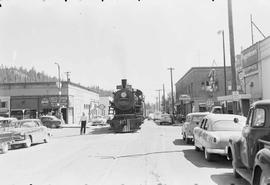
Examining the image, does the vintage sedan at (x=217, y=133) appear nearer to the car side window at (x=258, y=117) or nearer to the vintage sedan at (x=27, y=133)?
the car side window at (x=258, y=117)

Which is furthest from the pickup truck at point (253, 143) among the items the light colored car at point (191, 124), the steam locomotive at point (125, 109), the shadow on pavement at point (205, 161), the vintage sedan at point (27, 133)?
the steam locomotive at point (125, 109)

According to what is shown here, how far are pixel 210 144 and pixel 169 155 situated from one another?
2.55 meters

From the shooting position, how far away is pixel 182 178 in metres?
9.07

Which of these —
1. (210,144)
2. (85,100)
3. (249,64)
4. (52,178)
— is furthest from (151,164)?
(85,100)

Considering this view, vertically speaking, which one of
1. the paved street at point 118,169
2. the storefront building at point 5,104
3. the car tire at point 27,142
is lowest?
the paved street at point 118,169

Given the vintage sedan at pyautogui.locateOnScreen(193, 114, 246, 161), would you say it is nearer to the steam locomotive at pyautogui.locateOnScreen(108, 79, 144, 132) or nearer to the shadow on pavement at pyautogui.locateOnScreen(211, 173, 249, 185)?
the shadow on pavement at pyautogui.locateOnScreen(211, 173, 249, 185)

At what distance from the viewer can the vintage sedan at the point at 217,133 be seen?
11281 millimetres

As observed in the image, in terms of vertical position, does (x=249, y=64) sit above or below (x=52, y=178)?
above

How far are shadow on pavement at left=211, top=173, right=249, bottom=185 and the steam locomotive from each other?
1931 cm

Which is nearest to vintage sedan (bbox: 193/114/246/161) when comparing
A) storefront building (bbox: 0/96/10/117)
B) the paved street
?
the paved street

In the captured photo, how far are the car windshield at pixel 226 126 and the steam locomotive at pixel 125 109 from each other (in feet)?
53.7

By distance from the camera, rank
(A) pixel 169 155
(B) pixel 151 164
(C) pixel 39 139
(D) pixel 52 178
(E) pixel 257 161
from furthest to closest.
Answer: (C) pixel 39 139 → (A) pixel 169 155 → (B) pixel 151 164 → (D) pixel 52 178 → (E) pixel 257 161

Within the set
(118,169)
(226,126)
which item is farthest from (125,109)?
(118,169)

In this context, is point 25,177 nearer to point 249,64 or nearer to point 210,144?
point 210,144
